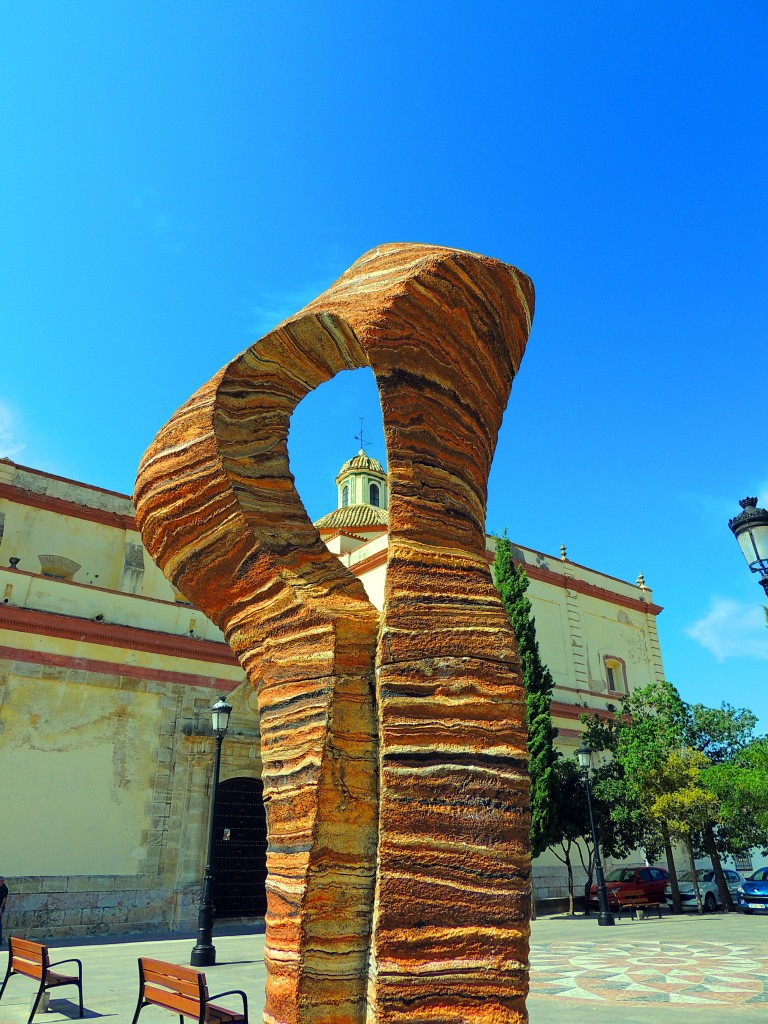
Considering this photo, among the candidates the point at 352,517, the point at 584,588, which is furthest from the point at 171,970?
the point at 352,517

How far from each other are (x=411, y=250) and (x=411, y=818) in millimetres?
2055

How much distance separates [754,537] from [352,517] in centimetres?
2187

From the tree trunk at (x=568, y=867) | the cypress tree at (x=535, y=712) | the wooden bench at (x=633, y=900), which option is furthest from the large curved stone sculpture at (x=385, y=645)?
the wooden bench at (x=633, y=900)

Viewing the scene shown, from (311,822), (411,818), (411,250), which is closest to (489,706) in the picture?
(411,818)

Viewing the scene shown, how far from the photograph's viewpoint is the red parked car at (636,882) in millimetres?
17375

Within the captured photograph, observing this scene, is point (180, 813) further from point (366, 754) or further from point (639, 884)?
point (366, 754)

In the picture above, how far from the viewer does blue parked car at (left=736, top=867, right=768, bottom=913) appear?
1564cm

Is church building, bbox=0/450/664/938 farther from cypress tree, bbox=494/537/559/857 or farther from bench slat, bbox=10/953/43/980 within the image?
bench slat, bbox=10/953/43/980

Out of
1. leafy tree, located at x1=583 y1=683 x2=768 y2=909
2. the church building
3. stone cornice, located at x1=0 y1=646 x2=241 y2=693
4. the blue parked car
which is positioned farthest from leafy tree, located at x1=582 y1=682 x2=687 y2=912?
stone cornice, located at x1=0 y1=646 x2=241 y2=693

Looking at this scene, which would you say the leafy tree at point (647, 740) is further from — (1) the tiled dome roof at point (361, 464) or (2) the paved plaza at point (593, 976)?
(1) the tiled dome roof at point (361, 464)

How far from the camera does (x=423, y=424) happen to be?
2.49m

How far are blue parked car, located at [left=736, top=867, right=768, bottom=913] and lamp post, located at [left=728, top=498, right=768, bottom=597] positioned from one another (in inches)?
554

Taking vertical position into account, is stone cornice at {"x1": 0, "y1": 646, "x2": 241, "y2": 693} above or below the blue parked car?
above

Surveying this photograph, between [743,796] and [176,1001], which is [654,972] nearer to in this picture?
[176,1001]
